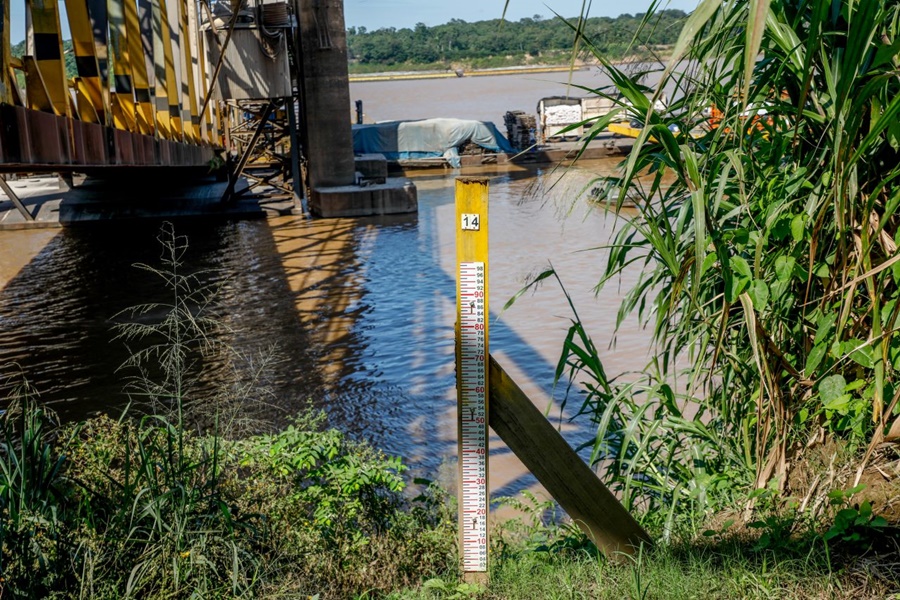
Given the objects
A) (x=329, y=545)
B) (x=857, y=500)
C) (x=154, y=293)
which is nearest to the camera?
(x=857, y=500)

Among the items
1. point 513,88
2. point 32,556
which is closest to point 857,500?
point 32,556

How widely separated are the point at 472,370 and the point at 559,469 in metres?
0.57

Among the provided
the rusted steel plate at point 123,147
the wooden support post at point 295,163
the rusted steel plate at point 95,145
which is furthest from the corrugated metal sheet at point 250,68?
the rusted steel plate at point 95,145

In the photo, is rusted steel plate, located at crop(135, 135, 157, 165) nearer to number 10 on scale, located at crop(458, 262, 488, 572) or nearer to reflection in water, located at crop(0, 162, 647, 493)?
reflection in water, located at crop(0, 162, 647, 493)

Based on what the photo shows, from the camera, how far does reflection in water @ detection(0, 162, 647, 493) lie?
8.77 m

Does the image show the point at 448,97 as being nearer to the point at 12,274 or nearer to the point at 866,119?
the point at 12,274

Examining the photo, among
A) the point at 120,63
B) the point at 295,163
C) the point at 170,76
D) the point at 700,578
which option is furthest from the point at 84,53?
the point at 295,163

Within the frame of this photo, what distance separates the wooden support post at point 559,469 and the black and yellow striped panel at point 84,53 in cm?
684

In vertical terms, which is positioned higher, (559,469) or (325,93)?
(325,93)

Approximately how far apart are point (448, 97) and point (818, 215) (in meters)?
87.2

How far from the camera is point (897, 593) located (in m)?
3.23

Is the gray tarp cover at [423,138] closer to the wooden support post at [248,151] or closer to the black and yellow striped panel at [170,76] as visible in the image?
the wooden support post at [248,151]

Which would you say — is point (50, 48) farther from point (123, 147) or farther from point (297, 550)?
point (297, 550)

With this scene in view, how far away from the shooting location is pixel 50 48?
304 inches
